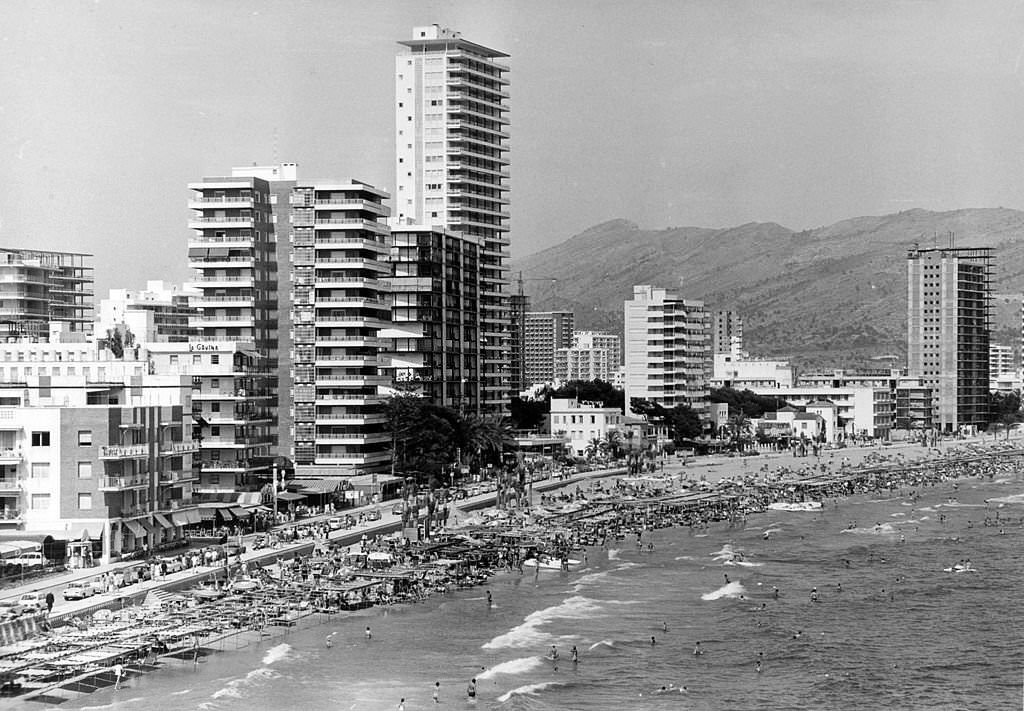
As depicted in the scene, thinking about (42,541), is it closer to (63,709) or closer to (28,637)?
(28,637)

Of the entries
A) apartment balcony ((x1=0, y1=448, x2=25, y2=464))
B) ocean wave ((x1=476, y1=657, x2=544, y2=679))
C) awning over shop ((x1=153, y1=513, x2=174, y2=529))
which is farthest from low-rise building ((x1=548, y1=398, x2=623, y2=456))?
ocean wave ((x1=476, y1=657, x2=544, y2=679))

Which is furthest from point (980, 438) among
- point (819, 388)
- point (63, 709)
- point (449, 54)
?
point (63, 709)

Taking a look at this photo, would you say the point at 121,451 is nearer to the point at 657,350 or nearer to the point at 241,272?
the point at 241,272

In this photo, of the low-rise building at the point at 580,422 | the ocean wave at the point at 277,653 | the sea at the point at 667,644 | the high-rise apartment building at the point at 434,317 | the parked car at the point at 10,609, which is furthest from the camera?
the low-rise building at the point at 580,422

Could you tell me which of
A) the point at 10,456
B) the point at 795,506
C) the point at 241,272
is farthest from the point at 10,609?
the point at 795,506

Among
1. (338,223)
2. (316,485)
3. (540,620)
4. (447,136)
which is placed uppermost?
(447,136)

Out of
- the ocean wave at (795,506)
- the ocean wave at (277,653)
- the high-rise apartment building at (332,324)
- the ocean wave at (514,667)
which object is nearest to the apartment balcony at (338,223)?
the high-rise apartment building at (332,324)

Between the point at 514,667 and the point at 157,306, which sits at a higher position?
the point at 157,306

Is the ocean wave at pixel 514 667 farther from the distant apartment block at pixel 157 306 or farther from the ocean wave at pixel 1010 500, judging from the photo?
the distant apartment block at pixel 157 306
